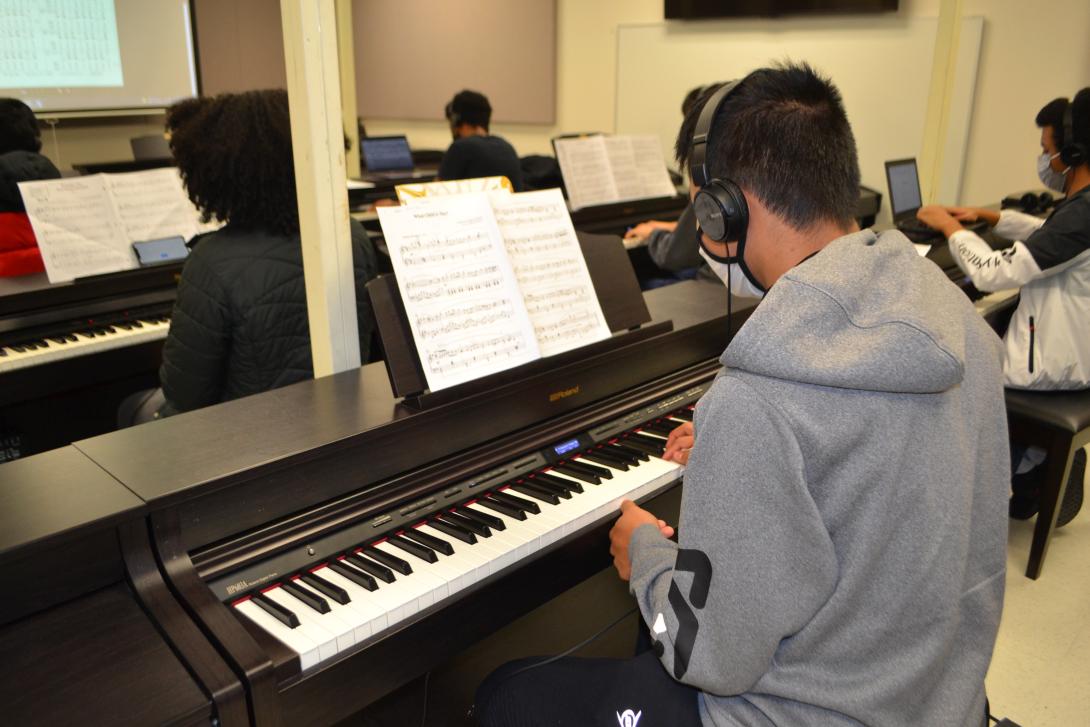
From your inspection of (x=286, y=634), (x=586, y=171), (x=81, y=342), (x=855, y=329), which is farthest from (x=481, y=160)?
(x=855, y=329)

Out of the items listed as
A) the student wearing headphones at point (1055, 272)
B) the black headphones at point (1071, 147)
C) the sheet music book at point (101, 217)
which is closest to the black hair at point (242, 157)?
the sheet music book at point (101, 217)

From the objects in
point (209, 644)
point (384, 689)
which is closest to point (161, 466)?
point (209, 644)

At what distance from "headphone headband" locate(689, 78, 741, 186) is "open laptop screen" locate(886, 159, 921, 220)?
10.5 feet

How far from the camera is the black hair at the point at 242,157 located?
81.2 inches

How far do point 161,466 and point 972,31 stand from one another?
18.9 ft

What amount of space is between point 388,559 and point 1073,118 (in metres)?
2.60

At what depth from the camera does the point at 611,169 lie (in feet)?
15.1

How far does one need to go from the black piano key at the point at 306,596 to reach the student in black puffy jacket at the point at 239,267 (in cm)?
91

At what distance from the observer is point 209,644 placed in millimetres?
1110

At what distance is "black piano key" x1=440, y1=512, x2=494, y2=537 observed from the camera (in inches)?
57.5

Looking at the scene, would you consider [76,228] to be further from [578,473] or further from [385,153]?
[385,153]

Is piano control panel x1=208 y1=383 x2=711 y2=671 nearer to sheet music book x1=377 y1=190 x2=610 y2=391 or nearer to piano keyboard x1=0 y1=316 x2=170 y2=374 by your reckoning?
sheet music book x1=377 y1=190 x2=610 y2=391

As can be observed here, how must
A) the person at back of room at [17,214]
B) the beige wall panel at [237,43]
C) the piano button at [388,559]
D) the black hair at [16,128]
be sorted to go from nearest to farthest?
the piano button at [388,559] < the person at back of room at [17,214] < the black hair at [16,128] < the beige wall panel at [237,43]

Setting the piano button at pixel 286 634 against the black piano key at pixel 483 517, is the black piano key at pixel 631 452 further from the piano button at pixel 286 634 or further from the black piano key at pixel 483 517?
the piano button at pixel 286 634
